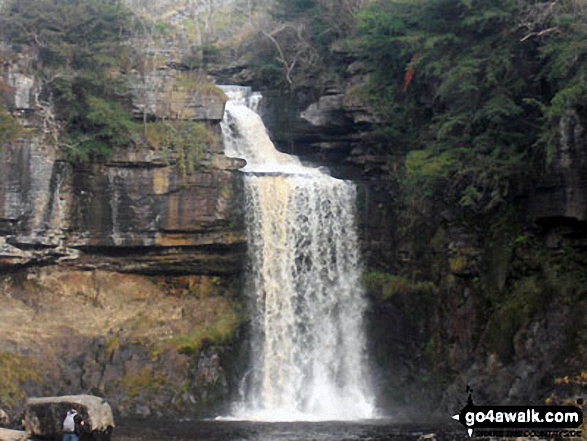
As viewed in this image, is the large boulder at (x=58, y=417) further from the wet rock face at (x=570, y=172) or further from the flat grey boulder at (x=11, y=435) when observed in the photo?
the wet rock face at (x=570, y=172)

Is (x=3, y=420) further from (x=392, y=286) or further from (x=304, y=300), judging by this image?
(x=392, y=286)

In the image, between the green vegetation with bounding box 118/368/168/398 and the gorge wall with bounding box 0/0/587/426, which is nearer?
the gorge wall with bounding box 0/0/587/426

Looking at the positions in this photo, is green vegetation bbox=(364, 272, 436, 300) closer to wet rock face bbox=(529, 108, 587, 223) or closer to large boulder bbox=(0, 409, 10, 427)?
wet rock face bbox=(529, 108, 587, 223)

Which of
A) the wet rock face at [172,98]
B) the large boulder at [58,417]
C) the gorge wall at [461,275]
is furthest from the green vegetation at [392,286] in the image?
the large boulder at [58,417]

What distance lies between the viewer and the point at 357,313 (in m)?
31.7

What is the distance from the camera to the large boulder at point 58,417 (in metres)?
Answer: 21.7

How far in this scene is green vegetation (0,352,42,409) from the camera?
92.6 ft

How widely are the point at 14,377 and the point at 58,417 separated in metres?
7.59

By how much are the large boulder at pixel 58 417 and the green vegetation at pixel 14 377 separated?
6439 millimetres

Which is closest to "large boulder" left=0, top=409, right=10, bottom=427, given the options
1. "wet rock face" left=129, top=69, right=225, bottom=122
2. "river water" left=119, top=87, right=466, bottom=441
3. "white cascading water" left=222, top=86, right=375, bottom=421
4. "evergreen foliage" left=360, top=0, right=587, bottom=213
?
"river water" left=119, top=87, right=466, bottom=441

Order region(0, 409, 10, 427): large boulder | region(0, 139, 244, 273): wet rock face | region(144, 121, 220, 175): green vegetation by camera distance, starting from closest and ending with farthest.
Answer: region(0, 409, 10, 427): large boulder
region(0, 139, 244, 273): wet rock face
region(144, 121, 220, 175): green vegetation

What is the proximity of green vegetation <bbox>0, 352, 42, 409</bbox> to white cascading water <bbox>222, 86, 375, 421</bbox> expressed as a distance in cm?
649

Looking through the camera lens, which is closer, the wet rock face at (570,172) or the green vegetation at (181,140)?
the wet rock face at (570,172)

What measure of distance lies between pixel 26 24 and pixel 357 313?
47.9ft
